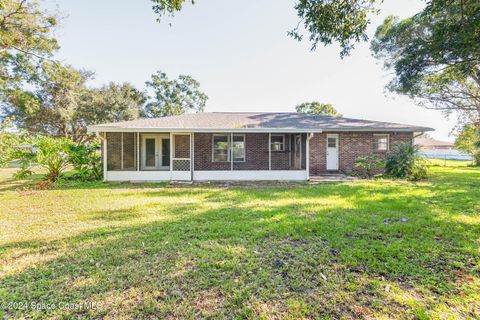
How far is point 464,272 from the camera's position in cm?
301

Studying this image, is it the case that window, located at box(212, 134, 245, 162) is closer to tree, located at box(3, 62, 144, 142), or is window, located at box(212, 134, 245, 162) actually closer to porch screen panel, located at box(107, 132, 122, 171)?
porch screen panel, located at box(107, 132, 122, 171)

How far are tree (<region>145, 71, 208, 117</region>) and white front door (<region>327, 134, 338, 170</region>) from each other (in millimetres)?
28953

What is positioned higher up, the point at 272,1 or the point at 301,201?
the point at 272,1

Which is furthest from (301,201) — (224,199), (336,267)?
(336,267)

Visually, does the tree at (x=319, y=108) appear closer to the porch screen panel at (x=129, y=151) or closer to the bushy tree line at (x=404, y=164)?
the bushy tree line at (x=404, y=164)

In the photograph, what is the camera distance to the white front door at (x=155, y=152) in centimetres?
1329

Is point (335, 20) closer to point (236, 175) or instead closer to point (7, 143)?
point (236, 175)

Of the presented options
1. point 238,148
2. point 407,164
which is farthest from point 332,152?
point 238,148

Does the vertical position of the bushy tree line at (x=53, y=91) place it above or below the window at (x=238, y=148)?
above

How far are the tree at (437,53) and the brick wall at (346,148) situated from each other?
303 cm

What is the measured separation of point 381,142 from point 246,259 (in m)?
12.8

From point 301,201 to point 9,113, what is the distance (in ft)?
118

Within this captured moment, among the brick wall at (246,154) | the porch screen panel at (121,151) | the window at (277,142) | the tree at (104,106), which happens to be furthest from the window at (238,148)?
the tree at (104,106)

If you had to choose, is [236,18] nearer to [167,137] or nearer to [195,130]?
[195,130]
